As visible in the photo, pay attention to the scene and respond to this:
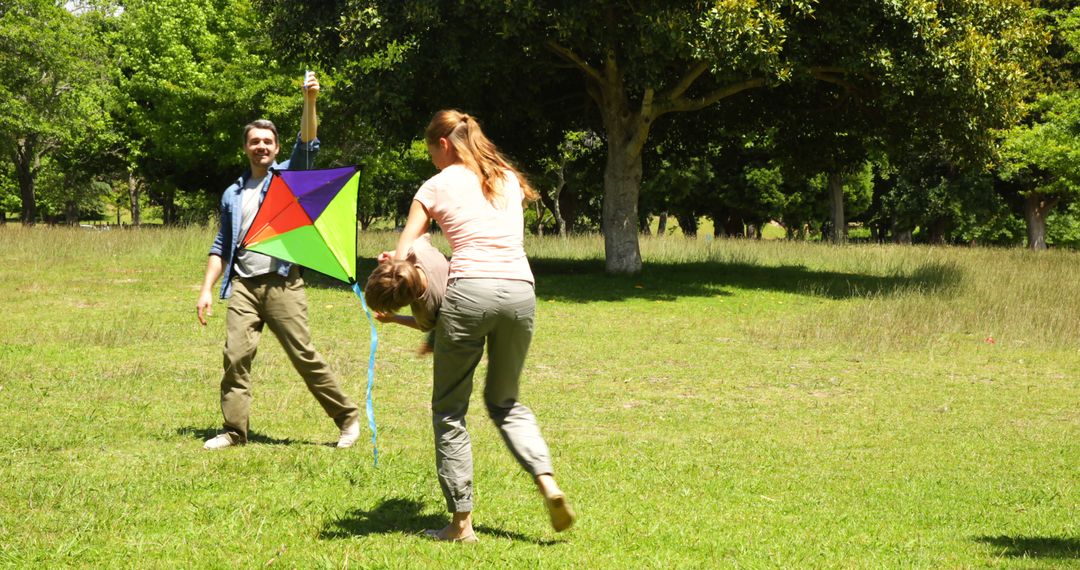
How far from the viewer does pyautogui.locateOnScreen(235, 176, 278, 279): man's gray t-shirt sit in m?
6.43

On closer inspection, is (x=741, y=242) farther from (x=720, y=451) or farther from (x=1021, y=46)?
(x=720, y=451)

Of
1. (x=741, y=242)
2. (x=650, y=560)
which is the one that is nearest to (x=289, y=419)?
(x=650, y=560)

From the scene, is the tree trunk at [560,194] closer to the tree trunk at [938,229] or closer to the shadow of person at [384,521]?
the tree trunk at [938,229]

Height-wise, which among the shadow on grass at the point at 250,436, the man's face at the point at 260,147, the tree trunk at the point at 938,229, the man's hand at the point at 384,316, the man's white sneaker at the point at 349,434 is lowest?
the shadow on grass at the point at 250,436

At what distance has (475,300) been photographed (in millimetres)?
4352

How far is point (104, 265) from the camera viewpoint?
2081 cm

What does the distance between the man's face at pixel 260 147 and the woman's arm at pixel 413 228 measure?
7.84ft

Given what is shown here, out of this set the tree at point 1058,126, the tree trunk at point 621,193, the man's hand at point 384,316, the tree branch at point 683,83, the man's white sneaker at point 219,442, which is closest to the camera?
the man's hand at point 384,316

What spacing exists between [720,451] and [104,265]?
1691 cm

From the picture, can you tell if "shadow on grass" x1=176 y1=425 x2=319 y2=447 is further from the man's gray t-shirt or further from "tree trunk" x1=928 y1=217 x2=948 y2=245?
"tree trunk" x1=928 y1=217 x2=948 y2=245

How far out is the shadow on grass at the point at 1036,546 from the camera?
493 cm

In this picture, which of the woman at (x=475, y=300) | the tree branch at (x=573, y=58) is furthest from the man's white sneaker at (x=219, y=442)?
the tree branch at (x=573, y=58)

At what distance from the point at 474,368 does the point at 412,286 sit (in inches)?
17.5

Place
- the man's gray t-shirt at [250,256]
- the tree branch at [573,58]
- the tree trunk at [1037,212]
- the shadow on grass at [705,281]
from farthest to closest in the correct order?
the tree trunk at [1037,212], the tree branch at [573,58], the shadow on grass at [705,281], the man's gray t-shirt at [250,256]
